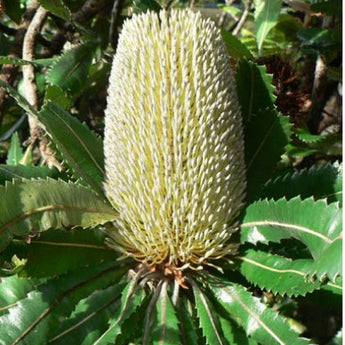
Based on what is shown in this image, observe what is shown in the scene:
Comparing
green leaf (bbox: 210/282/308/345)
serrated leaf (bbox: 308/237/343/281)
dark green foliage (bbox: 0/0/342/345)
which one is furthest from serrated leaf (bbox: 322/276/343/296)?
serrated leaf (bbox: 308/237/343/281)

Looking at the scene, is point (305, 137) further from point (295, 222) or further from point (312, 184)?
point (295, 222)

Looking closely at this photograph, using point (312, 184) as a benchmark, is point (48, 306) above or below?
below

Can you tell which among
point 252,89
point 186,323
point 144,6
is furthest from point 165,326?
point 144,6

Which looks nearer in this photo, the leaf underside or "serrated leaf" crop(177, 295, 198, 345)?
the leaf underside

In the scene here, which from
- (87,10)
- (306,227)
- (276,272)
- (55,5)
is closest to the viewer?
(306,227)

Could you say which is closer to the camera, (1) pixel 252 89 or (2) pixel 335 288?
(2) pixel 335 288

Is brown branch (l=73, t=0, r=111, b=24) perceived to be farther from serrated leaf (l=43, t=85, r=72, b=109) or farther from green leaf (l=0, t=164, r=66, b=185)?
green leaf (l=0, t=164, r=66, b=185)

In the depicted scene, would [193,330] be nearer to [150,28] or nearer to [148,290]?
[148,290]
